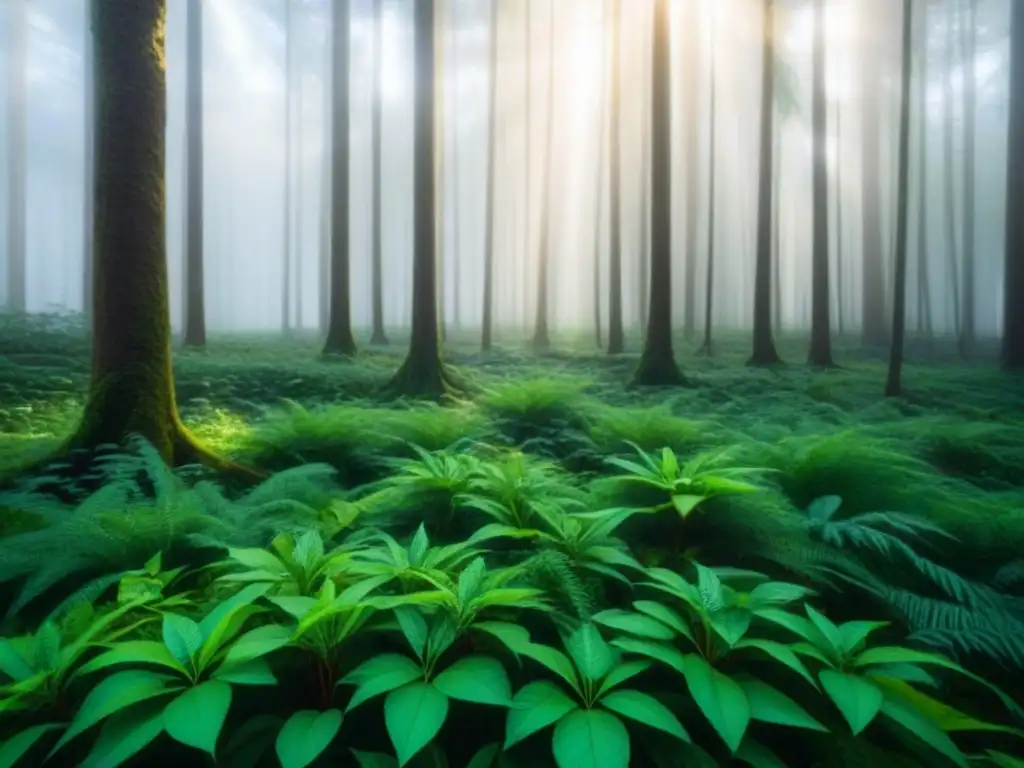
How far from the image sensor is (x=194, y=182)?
49.3ft

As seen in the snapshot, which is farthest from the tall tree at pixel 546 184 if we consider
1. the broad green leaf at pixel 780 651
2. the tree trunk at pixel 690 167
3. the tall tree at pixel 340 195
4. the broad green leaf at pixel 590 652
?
the broad green leaf at pixel 780 651

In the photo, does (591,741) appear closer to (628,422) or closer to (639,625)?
(639,625)

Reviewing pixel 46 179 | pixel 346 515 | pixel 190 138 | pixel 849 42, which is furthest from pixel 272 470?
pixel 46 179

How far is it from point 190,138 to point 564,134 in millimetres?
14625

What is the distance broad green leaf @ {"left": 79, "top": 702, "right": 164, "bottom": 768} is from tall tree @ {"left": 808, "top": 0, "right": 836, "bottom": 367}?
15.0 metres

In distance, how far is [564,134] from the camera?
960 inches

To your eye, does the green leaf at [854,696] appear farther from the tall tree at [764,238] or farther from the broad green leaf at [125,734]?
the tall tree at [764,238]

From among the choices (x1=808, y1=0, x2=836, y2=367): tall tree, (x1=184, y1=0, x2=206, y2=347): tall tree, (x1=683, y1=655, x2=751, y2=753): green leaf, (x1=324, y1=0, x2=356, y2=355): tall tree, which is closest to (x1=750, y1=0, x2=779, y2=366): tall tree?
(x1=808, y1=0, x2=836, y2=367): tall tree

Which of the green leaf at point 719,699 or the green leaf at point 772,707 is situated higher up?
the green leaf at point 719,699

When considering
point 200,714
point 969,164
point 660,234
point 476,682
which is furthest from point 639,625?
point 969,164

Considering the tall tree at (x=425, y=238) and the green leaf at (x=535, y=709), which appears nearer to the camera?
the green leaf at (x=535, y=709)

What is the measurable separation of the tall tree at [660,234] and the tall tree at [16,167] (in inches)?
855

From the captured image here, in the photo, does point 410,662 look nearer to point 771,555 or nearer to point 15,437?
point 771,555

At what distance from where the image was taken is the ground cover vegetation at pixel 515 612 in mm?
1758
